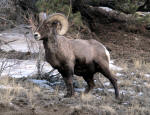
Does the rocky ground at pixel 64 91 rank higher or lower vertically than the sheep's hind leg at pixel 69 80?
lower

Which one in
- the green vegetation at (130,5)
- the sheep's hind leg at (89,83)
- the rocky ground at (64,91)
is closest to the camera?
the rocky ground at (64,91)

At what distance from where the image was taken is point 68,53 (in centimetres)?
841

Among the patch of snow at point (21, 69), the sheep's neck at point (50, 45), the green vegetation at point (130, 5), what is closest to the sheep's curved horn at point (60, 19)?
the sheep's neck at point (50, 45)

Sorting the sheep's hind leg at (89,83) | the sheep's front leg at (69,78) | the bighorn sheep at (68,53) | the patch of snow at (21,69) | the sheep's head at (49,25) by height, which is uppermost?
the sheep's head at (49,25)

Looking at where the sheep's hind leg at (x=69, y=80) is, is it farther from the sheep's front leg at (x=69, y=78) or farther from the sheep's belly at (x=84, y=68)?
the sheep's belly at (x=84, y=68)

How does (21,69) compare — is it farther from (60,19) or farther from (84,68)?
(60,19)

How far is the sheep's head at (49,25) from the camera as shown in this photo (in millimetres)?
8008

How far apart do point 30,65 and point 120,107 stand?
17.8 ft

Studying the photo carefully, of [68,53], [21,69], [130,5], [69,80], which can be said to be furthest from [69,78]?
[130,5]

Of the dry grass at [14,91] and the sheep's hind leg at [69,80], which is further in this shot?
the sheep's hind leg at [69,80]

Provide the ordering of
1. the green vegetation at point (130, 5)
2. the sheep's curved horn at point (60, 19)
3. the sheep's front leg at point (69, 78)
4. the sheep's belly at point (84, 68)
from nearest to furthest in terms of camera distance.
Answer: the sheep's curved horn at point (60, 19)
the sheep's front leg at point (69, 78)
the sheep's belly at point (84, 68)
the green vegetation at point (130, 5)

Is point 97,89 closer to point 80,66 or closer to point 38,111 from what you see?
point 80,66

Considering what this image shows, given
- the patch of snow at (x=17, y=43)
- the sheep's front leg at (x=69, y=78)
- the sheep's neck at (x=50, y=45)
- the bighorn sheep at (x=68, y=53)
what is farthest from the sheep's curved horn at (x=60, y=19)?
the patch of snow at (x=17, y=43)

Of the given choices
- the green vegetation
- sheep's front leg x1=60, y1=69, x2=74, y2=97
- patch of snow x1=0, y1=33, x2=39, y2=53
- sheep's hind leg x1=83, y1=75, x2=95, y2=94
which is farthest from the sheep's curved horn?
the green vegetation
